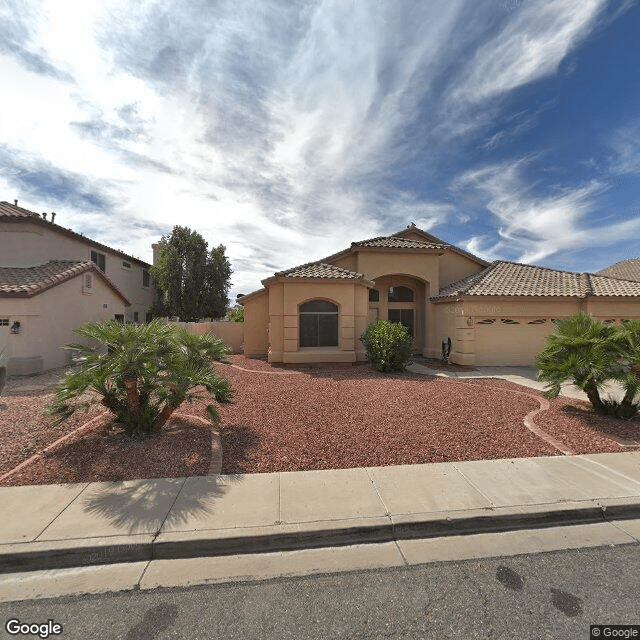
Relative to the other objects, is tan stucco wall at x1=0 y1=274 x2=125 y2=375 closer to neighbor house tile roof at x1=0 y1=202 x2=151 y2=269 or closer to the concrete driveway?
neighbor house tile roof at x1=0 y1=202 x2=151 y2=269

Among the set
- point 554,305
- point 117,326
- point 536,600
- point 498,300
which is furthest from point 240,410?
point 554,305

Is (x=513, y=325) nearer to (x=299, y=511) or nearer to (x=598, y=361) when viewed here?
(x=598, y=361)

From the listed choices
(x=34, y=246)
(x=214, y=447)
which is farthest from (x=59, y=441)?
(x=34, y=246)

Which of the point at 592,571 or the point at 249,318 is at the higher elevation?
the point at 249,318

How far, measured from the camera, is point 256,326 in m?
16.7

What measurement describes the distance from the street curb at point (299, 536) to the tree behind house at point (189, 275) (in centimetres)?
2459

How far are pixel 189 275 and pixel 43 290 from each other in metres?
13.6

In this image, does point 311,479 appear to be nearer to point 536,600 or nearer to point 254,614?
point 254,614

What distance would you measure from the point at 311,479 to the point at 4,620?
10.6ft

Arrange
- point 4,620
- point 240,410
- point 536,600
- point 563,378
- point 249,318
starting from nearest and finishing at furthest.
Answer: point 4,620 → point 536,600 → point 563,378 → point 240,410 → point 249,318

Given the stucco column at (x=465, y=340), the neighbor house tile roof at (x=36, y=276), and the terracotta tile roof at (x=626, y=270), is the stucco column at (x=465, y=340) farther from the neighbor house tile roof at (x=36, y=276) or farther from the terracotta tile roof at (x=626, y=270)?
the terracotta tile roof at (x=626, y=270)

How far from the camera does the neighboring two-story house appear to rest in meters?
12.2

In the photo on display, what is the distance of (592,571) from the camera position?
3.10 meters

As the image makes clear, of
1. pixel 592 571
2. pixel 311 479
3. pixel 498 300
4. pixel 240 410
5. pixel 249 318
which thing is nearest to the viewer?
pixel 592 571
